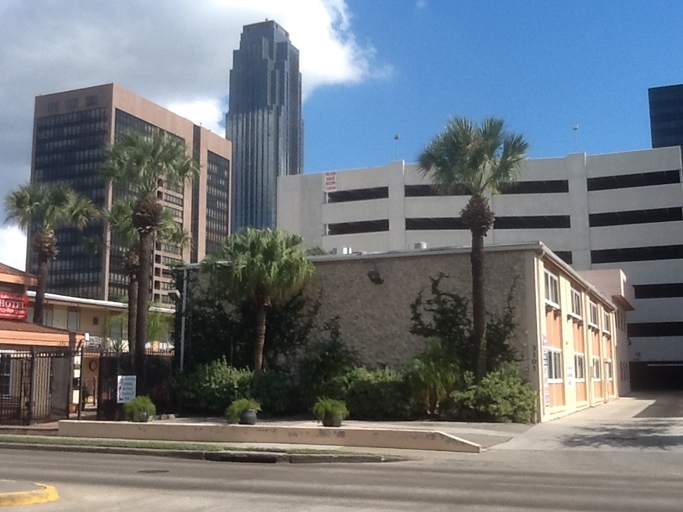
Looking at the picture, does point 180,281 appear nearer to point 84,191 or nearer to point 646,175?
point 646,175

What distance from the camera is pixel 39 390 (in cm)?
2703

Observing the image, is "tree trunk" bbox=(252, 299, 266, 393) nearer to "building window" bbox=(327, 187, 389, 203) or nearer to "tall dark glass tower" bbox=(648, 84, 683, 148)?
"building window" bbox=(327, 187, 389, 203)

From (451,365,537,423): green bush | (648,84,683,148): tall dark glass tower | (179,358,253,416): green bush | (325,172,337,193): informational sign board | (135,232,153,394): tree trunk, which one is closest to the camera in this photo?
(451,365,537,423): green bush

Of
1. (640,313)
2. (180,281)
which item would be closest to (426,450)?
(180,281)

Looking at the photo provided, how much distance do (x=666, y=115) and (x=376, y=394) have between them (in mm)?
143014

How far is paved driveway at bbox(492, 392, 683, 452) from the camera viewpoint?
19.7m

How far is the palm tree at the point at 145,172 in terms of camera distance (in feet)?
96.2

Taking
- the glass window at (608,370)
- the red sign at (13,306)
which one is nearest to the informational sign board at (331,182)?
the glass window at (608,370)

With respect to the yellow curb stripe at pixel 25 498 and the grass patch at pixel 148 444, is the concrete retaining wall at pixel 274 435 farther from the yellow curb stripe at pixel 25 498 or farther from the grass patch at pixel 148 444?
the yellow curb stripe at pixel 25 498

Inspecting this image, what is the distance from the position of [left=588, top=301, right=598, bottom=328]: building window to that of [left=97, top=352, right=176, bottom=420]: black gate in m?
20.9

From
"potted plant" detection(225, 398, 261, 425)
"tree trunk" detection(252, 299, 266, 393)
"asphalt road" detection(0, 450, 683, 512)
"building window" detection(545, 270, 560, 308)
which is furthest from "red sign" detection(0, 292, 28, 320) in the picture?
"building window" detection(545, 270, 560, 308)

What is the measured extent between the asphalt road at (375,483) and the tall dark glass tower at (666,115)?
Answer: 479 ft

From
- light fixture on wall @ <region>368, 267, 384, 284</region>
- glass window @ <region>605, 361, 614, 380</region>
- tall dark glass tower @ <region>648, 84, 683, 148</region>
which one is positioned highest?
tall dark glass tower @ <region>648, 84, 683, 148</region>

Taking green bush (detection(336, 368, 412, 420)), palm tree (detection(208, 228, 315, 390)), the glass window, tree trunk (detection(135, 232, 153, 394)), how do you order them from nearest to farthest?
green bush (detection(336, 368, 412, 420))
palm tree (detection(208, 228, 315, 390))
tree trunk (detection(135, 232, 153, 394))
the glass window
